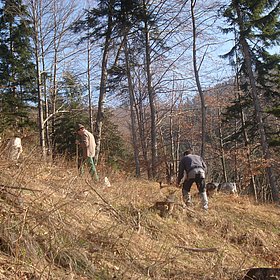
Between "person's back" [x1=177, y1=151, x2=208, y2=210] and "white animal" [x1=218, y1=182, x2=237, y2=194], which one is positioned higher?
"person's back" [x1=177, y1=151, x2=208, y2=210]

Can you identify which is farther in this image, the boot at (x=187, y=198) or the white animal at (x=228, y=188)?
the white animal at (x=228, y=188)

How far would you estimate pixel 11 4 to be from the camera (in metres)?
15.7

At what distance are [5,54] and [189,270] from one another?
17.4 m

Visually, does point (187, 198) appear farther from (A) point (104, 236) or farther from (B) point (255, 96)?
(B) point (255, 96)

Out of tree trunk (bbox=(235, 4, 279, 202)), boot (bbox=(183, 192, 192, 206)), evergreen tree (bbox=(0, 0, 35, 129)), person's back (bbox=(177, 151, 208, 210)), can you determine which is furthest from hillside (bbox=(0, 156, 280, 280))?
evergreen tree (bbox=(0, 0, 35, 129))

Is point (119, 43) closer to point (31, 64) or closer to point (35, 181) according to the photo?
point (31, 64)

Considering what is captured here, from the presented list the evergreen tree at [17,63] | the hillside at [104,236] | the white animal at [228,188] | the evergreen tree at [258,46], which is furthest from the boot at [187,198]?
the evergreen tree at [17,63]

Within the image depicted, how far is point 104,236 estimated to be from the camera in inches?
163

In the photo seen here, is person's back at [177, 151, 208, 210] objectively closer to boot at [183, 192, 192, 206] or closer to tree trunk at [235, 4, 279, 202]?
boot at [183, 192, 192, 206]

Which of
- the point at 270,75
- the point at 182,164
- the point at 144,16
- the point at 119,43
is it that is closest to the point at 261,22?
the point at 270,75

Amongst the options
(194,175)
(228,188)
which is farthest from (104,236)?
(228,188)

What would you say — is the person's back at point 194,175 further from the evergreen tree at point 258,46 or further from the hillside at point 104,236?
the evergreen tree at point 258,46

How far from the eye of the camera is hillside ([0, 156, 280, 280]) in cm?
314

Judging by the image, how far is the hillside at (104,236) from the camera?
314 centimetres
